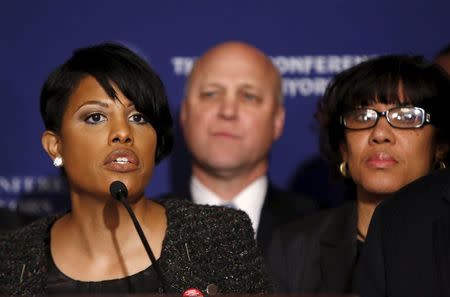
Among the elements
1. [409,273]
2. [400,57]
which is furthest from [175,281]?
[400,57]

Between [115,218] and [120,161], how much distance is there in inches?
6.9

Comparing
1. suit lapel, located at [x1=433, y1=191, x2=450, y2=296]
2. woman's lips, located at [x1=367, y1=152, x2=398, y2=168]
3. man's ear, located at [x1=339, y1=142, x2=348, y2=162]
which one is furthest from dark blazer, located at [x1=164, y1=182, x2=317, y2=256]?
suit lapel, located at [x1=433, y1=191, x2=450, y2=296]

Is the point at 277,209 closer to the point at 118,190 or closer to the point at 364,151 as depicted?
the point at 364,151

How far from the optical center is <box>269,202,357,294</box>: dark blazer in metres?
2.77

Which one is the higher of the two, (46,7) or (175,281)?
(46,7)

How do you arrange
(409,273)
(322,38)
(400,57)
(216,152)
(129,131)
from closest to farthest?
(409,273) → (129,131) → (400,57) → (216,152) → (322,38)

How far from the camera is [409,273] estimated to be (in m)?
1.94

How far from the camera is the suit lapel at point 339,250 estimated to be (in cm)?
276

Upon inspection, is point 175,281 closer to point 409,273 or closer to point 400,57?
point 409,273

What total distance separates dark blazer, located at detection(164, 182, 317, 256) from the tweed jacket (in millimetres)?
711

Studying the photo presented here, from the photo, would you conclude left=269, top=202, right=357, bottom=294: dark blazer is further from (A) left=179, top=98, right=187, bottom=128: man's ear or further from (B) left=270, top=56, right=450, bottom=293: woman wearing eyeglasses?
(A) left=179, top=98, right=187, bottom=128: man's ear

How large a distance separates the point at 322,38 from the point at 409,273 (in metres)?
1.69

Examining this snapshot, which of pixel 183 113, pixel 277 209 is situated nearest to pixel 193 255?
pixel 277 209

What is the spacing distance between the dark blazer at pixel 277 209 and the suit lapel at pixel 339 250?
30 cm
